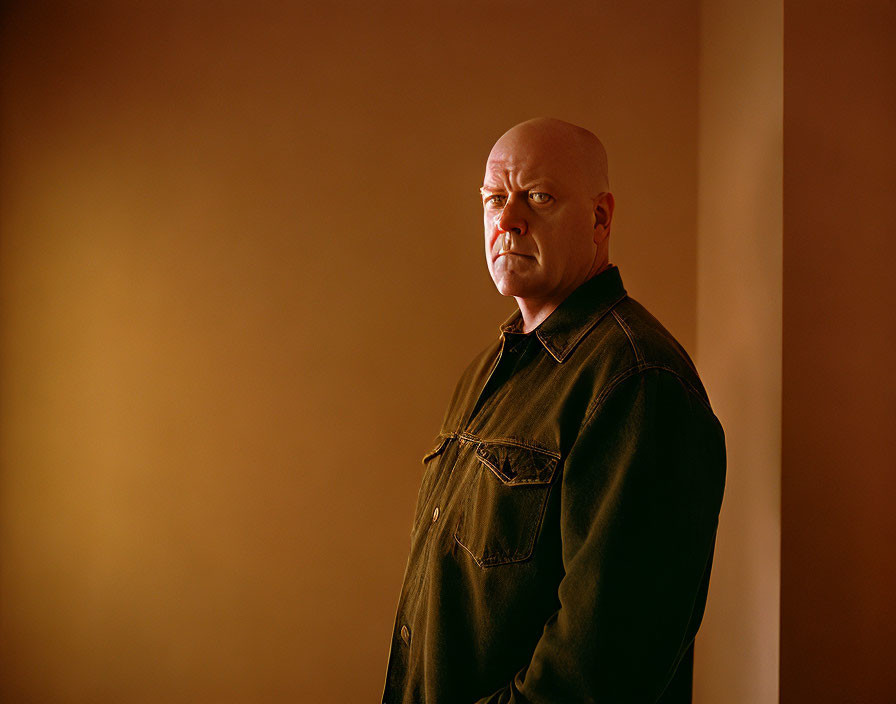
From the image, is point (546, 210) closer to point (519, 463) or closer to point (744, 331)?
point (519, 463)

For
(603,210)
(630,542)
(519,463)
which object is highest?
(603,210)

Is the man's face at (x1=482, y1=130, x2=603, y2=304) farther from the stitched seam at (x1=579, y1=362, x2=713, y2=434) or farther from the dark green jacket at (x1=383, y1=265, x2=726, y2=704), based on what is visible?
the stitched seam at (x1=579, y1=362, x2=713, y2=434)

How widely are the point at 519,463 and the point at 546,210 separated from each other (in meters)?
0.44

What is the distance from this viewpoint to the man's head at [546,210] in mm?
1354

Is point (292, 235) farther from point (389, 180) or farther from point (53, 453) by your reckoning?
point (53, 453)

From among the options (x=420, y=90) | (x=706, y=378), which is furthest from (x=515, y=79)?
(x=706, y=378)

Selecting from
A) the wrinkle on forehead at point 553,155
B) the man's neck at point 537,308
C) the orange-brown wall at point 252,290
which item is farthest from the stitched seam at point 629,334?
the orange-brown wall at point 252,290

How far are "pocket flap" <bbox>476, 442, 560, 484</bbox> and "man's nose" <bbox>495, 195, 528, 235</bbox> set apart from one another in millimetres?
368

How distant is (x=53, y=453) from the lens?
2.40 metres

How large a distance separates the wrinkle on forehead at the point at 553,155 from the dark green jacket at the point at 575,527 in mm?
179

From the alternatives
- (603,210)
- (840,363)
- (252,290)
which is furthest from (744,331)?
(252,290)

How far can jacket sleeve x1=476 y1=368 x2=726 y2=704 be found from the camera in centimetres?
107

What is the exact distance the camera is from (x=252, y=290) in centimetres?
238

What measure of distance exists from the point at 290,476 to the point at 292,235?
2.36ft
